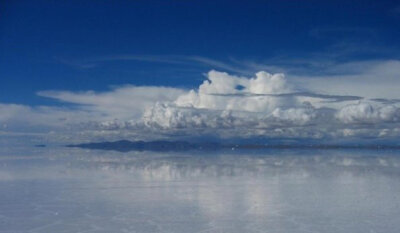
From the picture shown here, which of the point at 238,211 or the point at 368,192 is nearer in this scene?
the point at 238,211

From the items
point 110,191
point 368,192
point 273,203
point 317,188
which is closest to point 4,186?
point 110,191

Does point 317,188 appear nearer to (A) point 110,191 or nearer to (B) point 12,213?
(A) point 110,191

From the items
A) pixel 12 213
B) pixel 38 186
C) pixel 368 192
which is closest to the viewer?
pixel 12 213

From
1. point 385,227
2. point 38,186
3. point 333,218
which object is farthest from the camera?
point 38,186

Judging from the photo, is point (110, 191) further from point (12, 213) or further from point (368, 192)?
point (368, 192)

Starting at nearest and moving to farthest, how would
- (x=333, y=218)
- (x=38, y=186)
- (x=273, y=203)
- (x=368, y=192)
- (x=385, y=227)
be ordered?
1. (x=385, y=227)
2. (x=333, y=218)
3. (x=273, y=203)
4. (x=368, y=192)
5. (x=38, y=186)

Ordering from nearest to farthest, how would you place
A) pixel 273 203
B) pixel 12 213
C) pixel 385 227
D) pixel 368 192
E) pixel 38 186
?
pixel 385 227
pixel 12 213
pixel 273 203
pixel 368 192
pixel 38 186

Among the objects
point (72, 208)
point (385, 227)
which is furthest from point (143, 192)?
point (385, 227)

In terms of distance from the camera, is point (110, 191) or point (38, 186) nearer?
point (110, 191)
